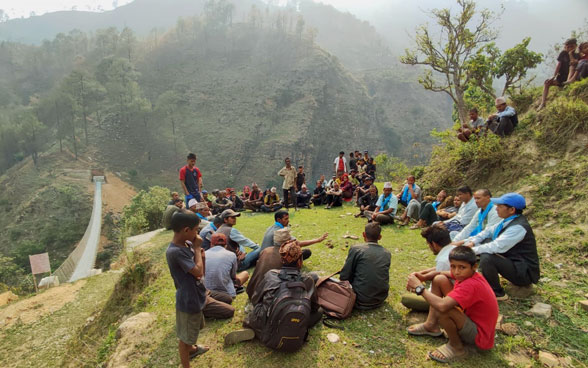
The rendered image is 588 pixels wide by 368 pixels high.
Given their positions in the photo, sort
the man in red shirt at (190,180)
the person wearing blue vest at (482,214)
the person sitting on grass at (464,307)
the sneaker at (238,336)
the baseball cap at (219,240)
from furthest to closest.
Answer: the man in red shirt at (190,180)
the baseball cap at (219,240)
the person wearing blue vest at (482,214)
the sneaker at (238,336)
the person sitting on grass at (464,307)

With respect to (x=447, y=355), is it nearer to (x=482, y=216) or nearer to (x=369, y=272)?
(x=369, y=272)

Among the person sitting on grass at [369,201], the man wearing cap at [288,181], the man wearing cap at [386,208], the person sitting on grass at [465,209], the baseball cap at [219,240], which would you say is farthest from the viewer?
the man wearing cap at [288,181]

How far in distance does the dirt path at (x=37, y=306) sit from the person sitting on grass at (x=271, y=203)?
746cm

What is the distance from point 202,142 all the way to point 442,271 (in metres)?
65.1

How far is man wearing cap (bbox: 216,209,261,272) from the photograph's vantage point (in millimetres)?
5645

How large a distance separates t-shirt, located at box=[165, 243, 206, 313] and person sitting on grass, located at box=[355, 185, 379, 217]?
25.9 ft

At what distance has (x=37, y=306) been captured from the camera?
28.4ft

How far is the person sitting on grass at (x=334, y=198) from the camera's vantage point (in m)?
12.6

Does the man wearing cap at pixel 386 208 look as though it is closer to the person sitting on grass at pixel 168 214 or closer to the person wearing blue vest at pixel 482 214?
the person wearing blue vest at pixel 482 214

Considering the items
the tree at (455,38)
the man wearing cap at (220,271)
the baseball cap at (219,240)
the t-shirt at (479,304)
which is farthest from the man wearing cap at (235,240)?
the tree at (455,38)

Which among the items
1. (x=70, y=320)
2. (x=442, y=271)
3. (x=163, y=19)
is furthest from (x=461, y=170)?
(x=163, y=19)

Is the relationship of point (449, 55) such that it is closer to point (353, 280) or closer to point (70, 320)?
point (353, 280)

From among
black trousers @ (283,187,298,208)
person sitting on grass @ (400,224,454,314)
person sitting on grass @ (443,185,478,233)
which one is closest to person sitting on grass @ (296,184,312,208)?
black trousers @ (283,187,298,208)

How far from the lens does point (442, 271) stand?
144 inches
